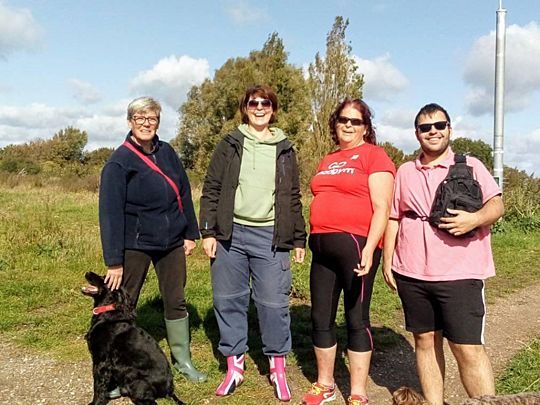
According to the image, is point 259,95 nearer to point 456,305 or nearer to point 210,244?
point 210,244

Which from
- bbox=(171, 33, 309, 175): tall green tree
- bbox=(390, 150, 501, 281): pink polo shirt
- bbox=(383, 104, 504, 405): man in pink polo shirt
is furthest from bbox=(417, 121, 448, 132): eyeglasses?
bbox=(171, 33, 309, 175): tall green tree

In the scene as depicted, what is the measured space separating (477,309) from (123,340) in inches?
95.8

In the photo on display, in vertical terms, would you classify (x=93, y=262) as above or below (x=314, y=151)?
below

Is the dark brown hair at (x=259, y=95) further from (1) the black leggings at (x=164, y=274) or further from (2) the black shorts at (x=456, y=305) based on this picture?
(2) the black shorts at (x=456, y=305)

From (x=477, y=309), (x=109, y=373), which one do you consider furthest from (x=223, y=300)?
(x=477, y=309)

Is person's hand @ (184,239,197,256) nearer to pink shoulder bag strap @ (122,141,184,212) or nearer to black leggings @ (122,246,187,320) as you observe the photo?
black leggings @ (122,246,187,320)

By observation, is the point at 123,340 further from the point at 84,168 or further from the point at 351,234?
the point at 84,168

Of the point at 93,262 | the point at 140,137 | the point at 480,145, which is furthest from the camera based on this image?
the point at 480,145

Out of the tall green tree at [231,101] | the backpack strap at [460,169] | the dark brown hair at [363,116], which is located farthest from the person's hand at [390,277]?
the tall green tree at [231,101]

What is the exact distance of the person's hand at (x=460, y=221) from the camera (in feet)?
10.1

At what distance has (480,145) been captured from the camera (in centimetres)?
3838

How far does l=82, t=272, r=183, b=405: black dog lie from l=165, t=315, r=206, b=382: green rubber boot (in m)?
0.52

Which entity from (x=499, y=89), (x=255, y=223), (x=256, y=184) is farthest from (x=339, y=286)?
(x=499, y=89)

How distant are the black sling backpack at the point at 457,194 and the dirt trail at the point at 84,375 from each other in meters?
1.81
